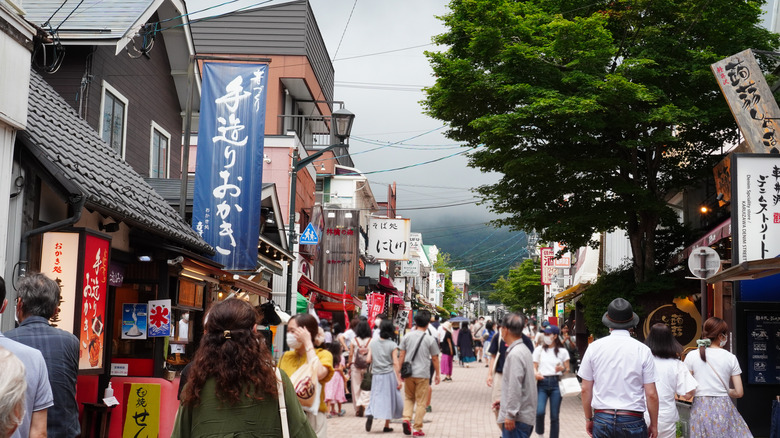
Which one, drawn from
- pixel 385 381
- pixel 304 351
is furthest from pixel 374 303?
pixel 304 351

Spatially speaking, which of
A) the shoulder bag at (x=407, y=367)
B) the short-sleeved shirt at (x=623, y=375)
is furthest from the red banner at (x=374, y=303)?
the short-sleeved shirt at (x=623, y=375)

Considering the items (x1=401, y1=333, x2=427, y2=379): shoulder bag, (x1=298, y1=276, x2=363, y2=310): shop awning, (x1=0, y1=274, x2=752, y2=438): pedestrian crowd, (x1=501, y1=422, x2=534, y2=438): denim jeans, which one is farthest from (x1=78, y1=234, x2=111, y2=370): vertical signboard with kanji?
(x1=298, y1=276, x2=363, y2=310): shop awning

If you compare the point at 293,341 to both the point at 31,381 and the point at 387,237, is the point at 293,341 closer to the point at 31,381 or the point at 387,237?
the point at 31,381

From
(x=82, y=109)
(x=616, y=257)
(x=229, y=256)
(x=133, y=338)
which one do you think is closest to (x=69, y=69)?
(x=82, y=109)

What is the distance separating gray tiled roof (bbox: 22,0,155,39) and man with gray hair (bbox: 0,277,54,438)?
9732mm

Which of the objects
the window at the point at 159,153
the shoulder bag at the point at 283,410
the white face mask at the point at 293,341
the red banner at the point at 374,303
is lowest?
the shoulder bag at the point at 283,410

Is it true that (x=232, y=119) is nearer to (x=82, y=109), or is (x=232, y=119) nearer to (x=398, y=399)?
(x=82, y=109)

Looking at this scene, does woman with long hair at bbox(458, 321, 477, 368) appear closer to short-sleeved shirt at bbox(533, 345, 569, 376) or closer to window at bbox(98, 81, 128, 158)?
window at bbox(98, 81, 128, 158)

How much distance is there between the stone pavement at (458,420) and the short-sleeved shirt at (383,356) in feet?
3.46

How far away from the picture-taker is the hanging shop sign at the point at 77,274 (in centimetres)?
859

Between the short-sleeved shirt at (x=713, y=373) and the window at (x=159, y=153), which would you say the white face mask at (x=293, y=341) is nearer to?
the short-sleeved shirt at (x=713, y=373)

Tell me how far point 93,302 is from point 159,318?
291cm

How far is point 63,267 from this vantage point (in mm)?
8633

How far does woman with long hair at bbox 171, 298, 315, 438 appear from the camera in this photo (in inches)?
159
